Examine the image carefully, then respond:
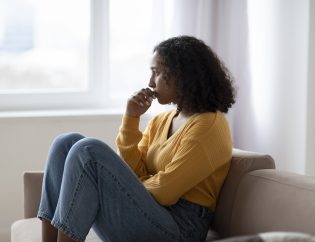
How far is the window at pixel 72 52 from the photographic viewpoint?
3.54 metres

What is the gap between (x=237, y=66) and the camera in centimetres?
351

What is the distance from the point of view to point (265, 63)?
3266 mm

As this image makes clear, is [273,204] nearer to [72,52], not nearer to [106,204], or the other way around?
[106,204]

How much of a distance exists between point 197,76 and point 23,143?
4.25ft

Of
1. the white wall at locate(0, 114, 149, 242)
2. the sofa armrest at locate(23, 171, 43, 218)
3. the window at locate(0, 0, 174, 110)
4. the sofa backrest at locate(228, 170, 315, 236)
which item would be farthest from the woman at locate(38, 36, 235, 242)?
the window at locate(0, 0, 174, 110)

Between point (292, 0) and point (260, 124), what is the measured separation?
0.64m

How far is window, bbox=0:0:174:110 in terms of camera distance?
3.54 meters

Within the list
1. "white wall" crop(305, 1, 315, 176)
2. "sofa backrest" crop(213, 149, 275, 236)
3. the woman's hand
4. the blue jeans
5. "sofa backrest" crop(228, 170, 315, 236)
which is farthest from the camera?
"white wall" crop(305, 1, 315, 176)

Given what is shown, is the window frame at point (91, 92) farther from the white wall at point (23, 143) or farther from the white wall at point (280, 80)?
the white wall at point (280, 80)

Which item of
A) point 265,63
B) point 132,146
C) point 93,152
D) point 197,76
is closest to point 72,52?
point 265,63

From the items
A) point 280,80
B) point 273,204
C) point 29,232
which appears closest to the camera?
point 273,204

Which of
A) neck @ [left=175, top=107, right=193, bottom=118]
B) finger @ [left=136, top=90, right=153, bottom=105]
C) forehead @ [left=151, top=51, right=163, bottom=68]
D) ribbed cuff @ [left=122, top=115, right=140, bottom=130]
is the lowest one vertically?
ribbed cuff @ [left=122, top=115, right=140, bottom=130]

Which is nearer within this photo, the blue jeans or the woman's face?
the blue jeans

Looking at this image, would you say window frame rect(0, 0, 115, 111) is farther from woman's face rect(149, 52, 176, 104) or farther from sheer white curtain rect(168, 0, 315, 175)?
woman's face rect(149, 52, 176, 104)
